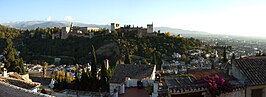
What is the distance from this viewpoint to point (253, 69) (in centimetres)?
1079

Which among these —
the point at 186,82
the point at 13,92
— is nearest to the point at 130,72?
the point at 186,82

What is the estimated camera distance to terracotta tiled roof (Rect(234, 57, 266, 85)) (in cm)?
1035

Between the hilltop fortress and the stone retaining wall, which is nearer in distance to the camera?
the stone retaining wall

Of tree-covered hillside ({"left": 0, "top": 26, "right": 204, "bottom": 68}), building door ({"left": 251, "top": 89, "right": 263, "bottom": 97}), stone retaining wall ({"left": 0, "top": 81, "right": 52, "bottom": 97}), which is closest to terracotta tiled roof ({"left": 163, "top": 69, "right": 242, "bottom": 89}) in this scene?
building door ({"left": 251, "top": 89, "right": 263, "bottom": 97})

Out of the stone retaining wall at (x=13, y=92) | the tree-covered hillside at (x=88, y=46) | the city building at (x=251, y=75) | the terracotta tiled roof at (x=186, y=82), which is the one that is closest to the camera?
the stone retaining wall at (x=13, y=92)

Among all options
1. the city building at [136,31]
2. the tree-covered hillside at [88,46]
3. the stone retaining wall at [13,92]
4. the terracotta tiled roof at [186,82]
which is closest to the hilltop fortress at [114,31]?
the city building at [136,31]

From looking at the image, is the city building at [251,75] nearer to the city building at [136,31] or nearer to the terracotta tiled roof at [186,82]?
the terracotta tiled roof at [186,82]

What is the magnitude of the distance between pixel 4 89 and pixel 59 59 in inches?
2749

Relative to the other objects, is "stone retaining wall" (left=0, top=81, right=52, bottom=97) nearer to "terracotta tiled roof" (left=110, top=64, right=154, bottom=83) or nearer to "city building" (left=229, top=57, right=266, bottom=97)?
"city building" (left=229, top=57, right=266, bottom=97)

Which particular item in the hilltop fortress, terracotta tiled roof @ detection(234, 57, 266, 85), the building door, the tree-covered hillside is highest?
terracotta tiled roof @ detection(234, 57, 266, 85)

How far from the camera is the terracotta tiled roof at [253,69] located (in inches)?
408

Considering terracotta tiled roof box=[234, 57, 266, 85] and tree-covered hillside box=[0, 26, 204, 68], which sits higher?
terracotta tiled roof box=[234, 57, 266, 85]

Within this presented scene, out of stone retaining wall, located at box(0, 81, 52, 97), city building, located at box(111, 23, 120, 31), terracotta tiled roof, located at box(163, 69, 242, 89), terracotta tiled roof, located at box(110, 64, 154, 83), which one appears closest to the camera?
stone retaining wall, located at box(0, 81, 52, 97)

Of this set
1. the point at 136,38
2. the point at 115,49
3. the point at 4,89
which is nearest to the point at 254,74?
the point at 4,89
